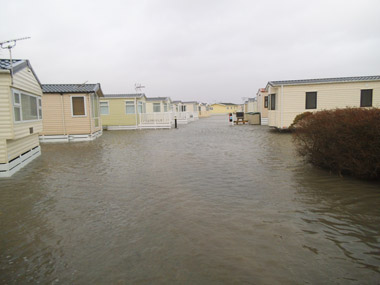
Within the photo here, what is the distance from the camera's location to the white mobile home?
1898cm

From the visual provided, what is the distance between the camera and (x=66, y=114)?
17984 mm

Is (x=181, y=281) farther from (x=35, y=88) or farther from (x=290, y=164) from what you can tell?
(x=35, y=88)

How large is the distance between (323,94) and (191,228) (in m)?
17.9

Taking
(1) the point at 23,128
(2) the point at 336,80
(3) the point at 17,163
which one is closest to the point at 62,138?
(1) the point at 23,128

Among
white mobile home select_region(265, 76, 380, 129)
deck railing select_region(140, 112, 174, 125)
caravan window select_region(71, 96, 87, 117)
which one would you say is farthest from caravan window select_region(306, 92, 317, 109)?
caravan window select_region(71, 96, 87, 117)

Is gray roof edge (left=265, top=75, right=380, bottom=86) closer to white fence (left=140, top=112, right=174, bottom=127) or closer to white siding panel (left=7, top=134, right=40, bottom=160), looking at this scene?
white fence (left=140, top=112, right=174, bottom=127)

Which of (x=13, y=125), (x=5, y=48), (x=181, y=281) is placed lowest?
(x=181, y=281)

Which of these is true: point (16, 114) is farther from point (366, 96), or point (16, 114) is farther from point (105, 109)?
point (105, 109)

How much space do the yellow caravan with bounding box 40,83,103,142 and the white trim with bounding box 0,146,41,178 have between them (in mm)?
6233

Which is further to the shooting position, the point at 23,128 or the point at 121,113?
the point at 121,113

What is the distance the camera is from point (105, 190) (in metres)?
6.72

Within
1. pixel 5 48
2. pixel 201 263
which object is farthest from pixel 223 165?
pixel 5 48

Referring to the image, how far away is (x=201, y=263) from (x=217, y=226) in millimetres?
1091

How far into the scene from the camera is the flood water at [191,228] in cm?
331
